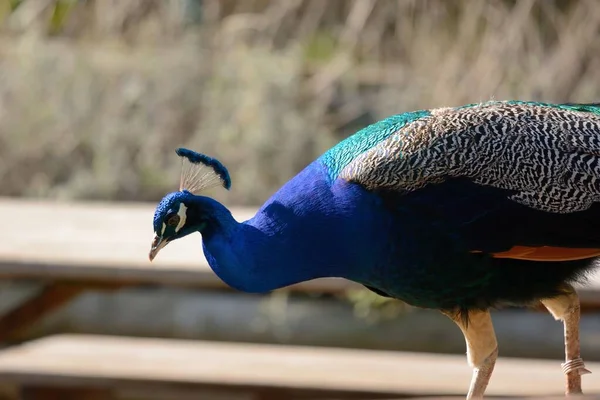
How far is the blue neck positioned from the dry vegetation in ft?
8.81

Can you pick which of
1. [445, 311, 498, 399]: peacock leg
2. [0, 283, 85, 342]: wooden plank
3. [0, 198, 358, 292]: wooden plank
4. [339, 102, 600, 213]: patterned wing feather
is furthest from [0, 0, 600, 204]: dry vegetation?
[339, 102, 600, 213]: patterned wing feather

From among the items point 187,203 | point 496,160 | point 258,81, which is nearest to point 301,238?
point 187,203

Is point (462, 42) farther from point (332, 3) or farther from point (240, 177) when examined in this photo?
point (240, 177)

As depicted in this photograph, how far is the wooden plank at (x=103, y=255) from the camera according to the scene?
10.7ft

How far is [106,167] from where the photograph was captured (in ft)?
17.3

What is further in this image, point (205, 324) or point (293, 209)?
point (205, 324)

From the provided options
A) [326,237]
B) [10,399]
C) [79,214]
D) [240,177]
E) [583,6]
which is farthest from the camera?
[583,6]

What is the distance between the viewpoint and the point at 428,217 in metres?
2.28

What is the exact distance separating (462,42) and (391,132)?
10.6 feet

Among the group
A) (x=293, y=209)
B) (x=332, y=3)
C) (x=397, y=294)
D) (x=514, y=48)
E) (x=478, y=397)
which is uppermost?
(x=332, y=3)

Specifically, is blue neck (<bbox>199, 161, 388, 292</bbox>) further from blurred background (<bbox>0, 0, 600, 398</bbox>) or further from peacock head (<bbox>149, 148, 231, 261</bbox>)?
blurred background (<bbox>0, 0, 600, 398</bbox>)

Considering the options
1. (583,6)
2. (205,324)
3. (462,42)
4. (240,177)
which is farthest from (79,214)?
(583,6)

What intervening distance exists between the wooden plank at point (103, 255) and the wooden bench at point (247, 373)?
26cm

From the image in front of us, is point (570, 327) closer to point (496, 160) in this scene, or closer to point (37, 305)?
point (496, 160)
